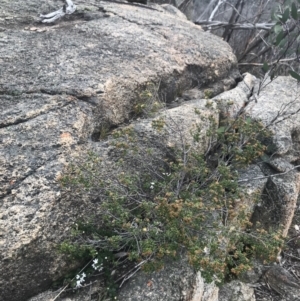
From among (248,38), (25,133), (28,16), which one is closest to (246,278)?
(25,133)

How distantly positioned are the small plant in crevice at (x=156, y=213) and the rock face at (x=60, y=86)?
17 cm

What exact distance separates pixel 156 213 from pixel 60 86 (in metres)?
1.30

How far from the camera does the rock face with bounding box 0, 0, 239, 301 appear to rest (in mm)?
2236

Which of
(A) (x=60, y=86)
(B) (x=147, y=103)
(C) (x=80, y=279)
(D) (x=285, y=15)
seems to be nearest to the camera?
(C) (x=80, y=279)

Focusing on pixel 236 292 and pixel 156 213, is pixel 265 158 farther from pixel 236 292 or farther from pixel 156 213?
pixel 156 213

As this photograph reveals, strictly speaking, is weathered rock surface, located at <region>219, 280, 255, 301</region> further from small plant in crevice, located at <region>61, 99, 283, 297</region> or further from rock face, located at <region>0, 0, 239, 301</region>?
rock face, located at <region>0, 0, 239, 301</region>

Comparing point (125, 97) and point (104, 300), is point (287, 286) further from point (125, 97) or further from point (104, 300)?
point (125, 97)

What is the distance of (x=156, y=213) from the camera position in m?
2.43

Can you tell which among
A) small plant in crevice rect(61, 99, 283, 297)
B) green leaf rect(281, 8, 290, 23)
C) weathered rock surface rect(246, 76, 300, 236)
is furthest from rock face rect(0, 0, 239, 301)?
green leaf rect(281, 8, 290, 23)

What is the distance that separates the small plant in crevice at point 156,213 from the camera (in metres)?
2.26

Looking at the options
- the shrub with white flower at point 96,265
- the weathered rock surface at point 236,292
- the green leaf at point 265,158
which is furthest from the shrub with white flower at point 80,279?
the green leaf at point 265,158

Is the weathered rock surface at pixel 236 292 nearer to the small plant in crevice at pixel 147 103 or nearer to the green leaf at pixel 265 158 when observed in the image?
the green leaf at pixel 265 158

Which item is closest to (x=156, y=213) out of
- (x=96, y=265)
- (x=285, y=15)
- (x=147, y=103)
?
(x=96, y=265)

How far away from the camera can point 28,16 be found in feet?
14.0
